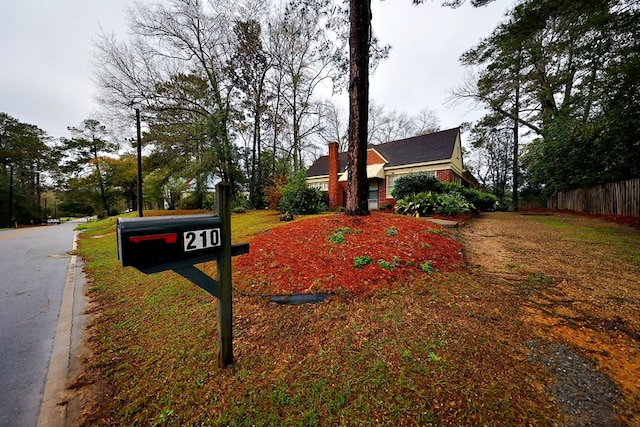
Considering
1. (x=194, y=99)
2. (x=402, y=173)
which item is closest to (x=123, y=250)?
(x=402, y=173)

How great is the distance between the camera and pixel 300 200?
407 inches

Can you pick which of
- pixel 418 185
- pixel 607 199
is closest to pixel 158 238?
pixel 418 185

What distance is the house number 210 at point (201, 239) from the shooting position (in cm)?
140

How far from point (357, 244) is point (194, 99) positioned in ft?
56.8

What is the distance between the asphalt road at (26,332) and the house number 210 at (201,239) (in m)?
1.47

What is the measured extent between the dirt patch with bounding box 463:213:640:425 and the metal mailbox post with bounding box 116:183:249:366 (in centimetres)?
214

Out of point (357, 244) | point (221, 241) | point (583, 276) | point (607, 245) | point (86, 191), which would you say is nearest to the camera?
point (221, 241)

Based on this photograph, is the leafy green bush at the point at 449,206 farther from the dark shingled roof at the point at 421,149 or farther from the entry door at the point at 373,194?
the entry door at the point at 373,194

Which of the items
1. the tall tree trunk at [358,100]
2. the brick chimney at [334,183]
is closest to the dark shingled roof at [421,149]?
the brick chimney at [334,183]

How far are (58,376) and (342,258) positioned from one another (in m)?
2.88

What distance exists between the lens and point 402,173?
46.8ft

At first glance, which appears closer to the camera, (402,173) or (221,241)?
(221,241)

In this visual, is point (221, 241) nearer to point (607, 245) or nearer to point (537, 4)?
point (607, 245)

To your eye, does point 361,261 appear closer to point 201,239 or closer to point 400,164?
point 201,239
